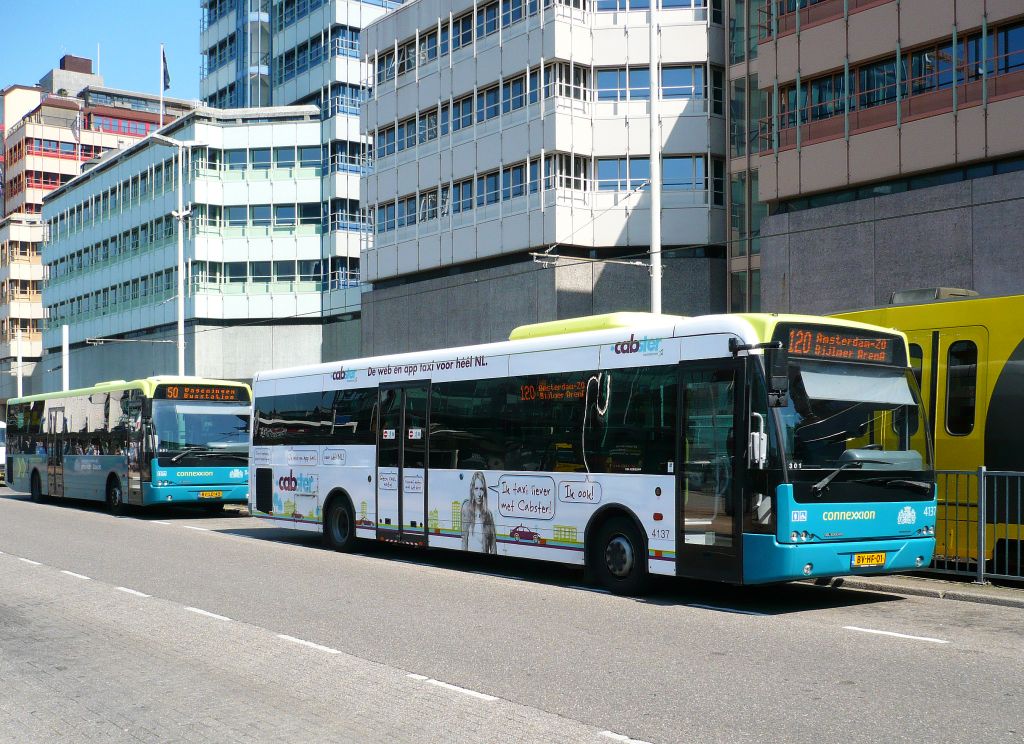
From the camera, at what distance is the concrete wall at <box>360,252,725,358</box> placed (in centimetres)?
3831

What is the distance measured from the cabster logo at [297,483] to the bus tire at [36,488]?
16.1 meters

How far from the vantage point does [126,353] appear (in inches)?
2744

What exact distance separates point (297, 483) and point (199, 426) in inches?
266

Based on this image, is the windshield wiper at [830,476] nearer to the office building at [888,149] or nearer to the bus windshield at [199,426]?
the office building at [888,149]

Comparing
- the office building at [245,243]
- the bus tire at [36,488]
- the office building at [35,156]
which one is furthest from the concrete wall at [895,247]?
the office building at [35,156]

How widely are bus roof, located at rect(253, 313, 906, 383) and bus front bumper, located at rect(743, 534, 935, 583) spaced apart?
2.03 metres

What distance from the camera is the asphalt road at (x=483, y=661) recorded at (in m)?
6.96

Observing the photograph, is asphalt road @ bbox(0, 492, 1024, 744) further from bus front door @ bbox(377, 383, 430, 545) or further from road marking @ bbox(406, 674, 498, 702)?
bus front door @ bbox(377, 383, 430, 545)

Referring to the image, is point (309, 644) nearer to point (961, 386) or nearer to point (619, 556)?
point (619, 556)

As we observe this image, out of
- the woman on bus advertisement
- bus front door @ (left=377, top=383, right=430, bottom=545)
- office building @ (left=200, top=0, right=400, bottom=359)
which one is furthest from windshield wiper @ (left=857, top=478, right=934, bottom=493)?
office building @ (left=200, top=0, right=400, bottom=359)

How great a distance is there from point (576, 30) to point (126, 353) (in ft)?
133

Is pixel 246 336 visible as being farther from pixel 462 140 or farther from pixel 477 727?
pixel 477 727

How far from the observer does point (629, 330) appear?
13.6 metres

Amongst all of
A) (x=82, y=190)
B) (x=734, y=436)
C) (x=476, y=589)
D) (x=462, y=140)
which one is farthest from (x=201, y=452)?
(x=82, y=190)
